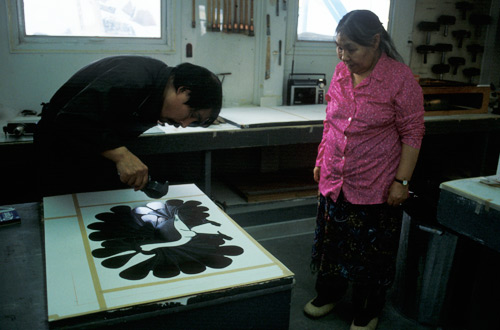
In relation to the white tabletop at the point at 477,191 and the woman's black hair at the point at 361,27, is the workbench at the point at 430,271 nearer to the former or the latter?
the white tabletop at the point at 477,191

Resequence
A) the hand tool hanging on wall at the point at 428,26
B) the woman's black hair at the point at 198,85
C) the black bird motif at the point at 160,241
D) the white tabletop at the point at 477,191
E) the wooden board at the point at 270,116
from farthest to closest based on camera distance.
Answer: the hand tool hanging on wall at the point at 428,26 < the wooden board at the point at 270,116 < the woman's black hair at the point at 198,85 < the white tabletop at the point at 477,191 < the black bird motif at the point at 160,241

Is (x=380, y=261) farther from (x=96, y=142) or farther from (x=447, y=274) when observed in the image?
(x=96, y=142)

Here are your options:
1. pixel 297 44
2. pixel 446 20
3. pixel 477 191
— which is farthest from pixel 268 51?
pixel 477 191

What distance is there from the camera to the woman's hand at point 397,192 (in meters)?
1.70

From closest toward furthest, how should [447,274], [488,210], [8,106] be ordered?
[488,210] < [447,274] < [8,106]

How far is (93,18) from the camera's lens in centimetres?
276

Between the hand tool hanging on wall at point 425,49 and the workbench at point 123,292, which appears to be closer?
the workbench at point 123,292

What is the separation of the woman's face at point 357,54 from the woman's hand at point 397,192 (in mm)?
458

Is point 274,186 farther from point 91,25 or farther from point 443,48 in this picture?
point 443,48

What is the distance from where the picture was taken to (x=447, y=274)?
6.41 feet

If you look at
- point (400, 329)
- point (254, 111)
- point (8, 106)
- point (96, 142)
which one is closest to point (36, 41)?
point (8, 106)

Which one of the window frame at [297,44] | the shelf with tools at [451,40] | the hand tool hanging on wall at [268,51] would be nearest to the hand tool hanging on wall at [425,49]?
the shelf with tools at [451,40]

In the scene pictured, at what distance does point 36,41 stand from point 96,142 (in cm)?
167

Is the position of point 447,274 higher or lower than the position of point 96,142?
lower
